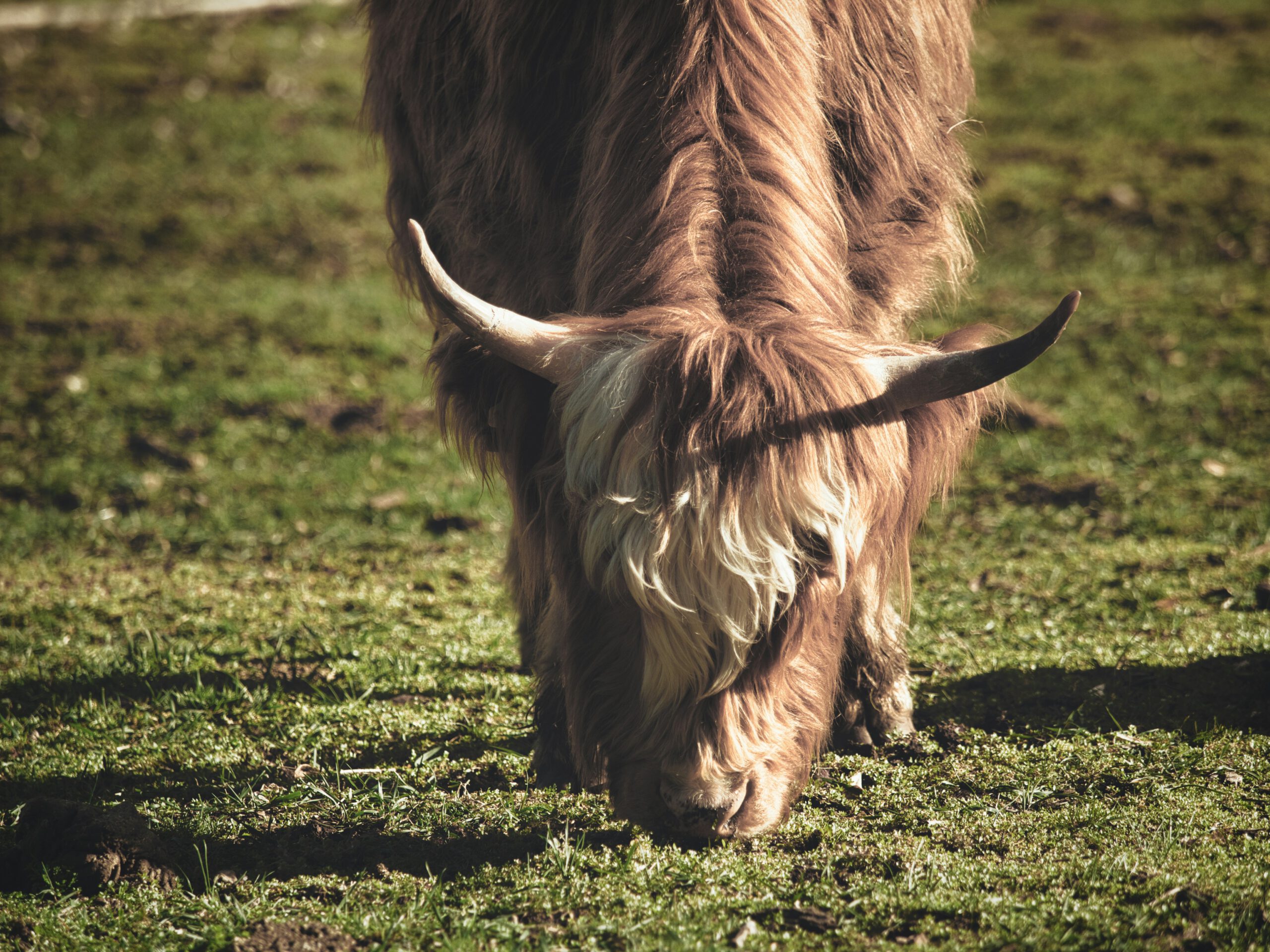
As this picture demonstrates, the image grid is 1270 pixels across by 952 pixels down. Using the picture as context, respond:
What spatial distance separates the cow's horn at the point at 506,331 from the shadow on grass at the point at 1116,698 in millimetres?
1874


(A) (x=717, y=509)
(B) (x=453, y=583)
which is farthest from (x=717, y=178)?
(B) (x=453, y=583)

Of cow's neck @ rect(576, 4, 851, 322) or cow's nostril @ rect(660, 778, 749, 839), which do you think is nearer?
cow's nostril @ rect(660, 778, 749, 839)

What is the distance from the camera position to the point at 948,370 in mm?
2621

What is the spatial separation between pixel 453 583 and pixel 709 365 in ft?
9.51

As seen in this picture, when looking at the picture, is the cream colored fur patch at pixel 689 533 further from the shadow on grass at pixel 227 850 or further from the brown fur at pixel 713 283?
the shadow on grass at pixel 227 850

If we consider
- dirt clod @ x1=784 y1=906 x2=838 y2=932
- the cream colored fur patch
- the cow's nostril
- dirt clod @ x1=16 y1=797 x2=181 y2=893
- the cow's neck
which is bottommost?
dirt clod @ x1=784 y1=906 x2=838 y2=932

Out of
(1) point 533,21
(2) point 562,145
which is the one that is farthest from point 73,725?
(1) point 533,21

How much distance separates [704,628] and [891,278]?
1.48 metres

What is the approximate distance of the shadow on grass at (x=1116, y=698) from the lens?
11.6ft

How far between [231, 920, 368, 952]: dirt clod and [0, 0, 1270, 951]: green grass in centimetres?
4

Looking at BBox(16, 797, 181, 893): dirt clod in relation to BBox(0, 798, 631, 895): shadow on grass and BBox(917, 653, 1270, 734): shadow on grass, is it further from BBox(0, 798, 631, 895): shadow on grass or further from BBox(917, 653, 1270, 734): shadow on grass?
BBox(917, 653, 1270, 734): shadow on grass

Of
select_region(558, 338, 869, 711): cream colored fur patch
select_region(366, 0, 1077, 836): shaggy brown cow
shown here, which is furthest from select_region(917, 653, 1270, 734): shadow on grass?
select_region(558, 338, 869, 711): cream colored fur patch

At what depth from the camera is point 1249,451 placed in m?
5.92

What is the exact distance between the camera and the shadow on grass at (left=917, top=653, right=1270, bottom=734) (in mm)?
3527
